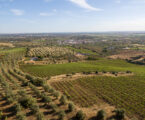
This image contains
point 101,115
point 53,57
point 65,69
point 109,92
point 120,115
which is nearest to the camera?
point 101,115

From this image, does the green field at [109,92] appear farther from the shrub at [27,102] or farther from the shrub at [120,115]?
the shrub at [27,102]

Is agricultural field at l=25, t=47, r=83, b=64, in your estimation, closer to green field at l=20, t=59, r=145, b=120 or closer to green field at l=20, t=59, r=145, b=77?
green field at l=20, t=59, r=145, b=77

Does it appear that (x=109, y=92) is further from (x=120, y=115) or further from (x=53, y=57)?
(x=53, y=57)

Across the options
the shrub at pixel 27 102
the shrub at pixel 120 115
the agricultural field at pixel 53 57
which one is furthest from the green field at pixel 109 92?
the agricultural field at pixel 53 57

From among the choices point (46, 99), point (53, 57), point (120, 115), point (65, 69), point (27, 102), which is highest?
point (27, 102)

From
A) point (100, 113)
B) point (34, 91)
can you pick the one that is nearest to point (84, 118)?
point (100, 113)

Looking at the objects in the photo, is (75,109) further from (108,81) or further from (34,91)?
(108,81)

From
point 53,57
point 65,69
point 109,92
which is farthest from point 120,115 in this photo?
point 53,57

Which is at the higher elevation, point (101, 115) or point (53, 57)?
point (101, 115)

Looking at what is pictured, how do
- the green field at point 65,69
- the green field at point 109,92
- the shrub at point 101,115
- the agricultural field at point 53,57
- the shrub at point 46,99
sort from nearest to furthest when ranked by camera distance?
the shrub at point 101,115
the shrub at point 46,99
the green field at point 109,92
the green field at point 65,69
the agricultural field at point 53,57

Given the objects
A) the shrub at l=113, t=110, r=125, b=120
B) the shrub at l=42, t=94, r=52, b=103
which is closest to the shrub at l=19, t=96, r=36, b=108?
the shrub at l=42, t=94, r=52, b=103

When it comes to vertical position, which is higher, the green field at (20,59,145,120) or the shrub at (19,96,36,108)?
the shrub at (19,96,36,108)
